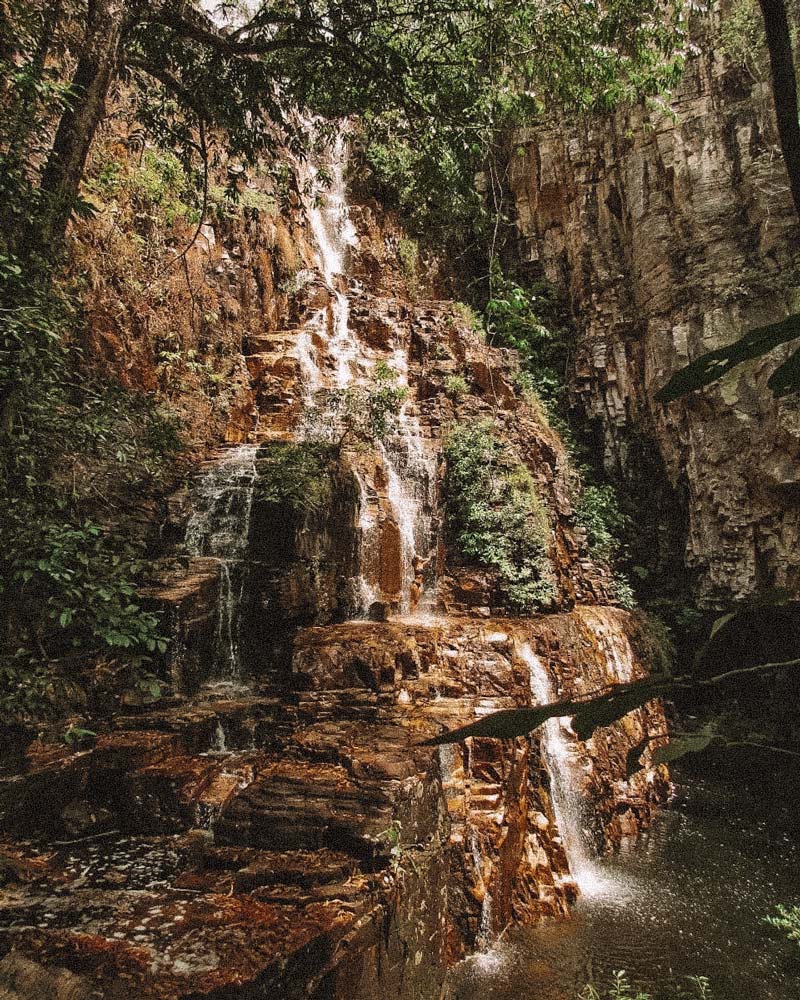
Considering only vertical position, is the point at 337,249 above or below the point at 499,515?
above

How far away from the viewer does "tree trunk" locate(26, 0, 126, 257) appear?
3.56 m

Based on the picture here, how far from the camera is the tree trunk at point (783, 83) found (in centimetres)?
89

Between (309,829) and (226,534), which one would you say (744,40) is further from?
(309,829)

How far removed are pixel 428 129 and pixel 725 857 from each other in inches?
319

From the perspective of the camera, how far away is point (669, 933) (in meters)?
4.75

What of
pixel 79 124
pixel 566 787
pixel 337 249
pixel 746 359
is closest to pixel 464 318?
pixel 337 249

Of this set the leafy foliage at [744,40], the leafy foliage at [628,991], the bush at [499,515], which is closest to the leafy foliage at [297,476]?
the bush at [499,515]

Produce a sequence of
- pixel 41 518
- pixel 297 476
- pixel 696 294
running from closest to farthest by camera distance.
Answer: pixel 41 518 → pixel 297 476 → pixel 696 294

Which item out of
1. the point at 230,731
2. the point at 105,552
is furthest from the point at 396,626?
the point at 105,552

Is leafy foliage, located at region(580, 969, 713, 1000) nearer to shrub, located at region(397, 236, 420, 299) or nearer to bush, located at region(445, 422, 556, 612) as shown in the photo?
bush, located at region(445, 422, 556, 612)

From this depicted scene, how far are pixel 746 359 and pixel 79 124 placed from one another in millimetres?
4729

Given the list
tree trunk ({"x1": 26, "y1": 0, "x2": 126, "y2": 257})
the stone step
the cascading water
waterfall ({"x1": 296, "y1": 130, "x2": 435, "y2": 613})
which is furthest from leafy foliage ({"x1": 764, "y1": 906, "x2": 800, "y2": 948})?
the cascading water

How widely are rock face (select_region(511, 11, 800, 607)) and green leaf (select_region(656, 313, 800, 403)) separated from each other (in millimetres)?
9359

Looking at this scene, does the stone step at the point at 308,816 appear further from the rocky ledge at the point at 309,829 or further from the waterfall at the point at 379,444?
the waterfall at the point at 379,444
